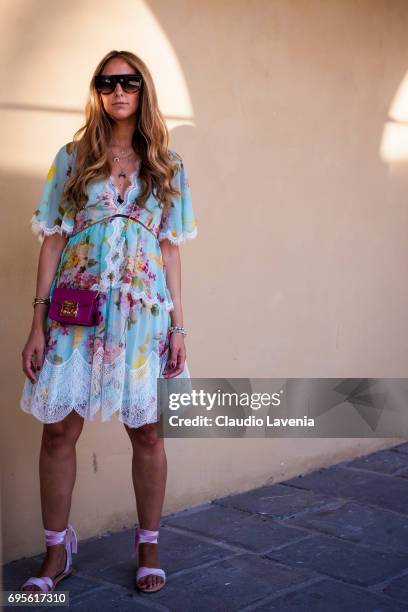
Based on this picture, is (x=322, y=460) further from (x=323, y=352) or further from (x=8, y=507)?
(x=8, y=507)

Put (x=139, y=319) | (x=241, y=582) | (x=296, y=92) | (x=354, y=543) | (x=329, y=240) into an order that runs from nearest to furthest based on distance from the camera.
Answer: (x=139, y=319) → (x=241, y=582) → (x=354, y=543) → (x=296, y=92) → (x=329, y=240)

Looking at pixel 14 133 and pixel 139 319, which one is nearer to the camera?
pixel 139 319

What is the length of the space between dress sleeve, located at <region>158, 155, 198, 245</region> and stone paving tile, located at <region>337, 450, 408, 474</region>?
7.22 ft

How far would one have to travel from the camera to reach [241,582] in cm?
344

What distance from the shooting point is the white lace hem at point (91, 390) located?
3.13 metres

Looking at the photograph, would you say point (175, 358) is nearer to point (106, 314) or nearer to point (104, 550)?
point (106, 314)

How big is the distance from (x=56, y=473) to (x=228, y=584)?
747 mm

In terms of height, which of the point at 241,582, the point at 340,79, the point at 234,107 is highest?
the point at 340,79

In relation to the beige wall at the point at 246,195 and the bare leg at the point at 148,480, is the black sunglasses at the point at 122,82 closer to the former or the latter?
the beige wall at the point at 246,195

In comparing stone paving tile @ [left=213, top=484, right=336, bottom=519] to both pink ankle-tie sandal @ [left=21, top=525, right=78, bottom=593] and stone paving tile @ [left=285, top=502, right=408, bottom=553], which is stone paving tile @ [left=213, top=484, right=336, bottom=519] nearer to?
stone paving tile @ [left=285, top=502, right=408, bottom=553]

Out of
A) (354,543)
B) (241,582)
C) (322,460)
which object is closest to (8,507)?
(241,582)

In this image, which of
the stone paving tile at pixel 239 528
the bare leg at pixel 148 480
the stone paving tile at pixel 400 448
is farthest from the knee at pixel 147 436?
the stone paving tile at pixel 400 448

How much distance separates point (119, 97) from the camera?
3225 mm

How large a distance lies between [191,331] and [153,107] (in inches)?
51.4
